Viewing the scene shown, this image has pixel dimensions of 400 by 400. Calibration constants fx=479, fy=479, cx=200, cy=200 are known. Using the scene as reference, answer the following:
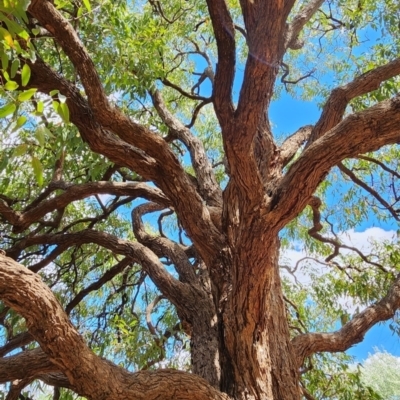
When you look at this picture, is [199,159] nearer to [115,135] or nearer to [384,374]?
[115,135]

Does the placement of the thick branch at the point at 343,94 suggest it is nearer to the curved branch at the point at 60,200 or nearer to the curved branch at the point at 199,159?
the curved branch at the point at 199,159

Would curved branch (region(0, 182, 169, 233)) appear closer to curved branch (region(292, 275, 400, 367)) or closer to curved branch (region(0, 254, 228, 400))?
curved branch (region(0, 254, 228, 400))

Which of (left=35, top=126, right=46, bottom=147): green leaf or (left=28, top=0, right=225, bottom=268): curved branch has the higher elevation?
(left=28, top=0, right=225, bottom=268): curved branch

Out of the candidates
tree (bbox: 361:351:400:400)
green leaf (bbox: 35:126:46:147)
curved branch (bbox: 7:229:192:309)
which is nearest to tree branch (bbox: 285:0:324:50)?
curved branch (bbox: 7:229:192:309)

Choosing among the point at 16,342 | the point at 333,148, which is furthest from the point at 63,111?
the point at 16,342

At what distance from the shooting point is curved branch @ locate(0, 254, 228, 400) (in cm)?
162

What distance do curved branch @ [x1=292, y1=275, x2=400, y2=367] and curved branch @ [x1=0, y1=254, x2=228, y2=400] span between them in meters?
0.93

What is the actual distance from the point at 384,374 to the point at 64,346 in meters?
6.40

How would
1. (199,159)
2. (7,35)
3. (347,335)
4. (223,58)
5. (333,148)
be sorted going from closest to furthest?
1. (7,35)
2. (333,148)
3. (223,58)
4. (347,335)
5. (199,159)

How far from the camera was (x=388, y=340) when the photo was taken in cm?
394

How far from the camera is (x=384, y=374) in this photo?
22.6 ft

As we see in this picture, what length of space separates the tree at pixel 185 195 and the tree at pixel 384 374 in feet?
8.50

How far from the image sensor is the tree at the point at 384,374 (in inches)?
258

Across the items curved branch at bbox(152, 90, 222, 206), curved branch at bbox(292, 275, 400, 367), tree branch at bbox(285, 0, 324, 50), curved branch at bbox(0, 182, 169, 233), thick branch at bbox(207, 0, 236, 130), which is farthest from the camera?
tree branch at bbox(285, 0, 324, 50)
